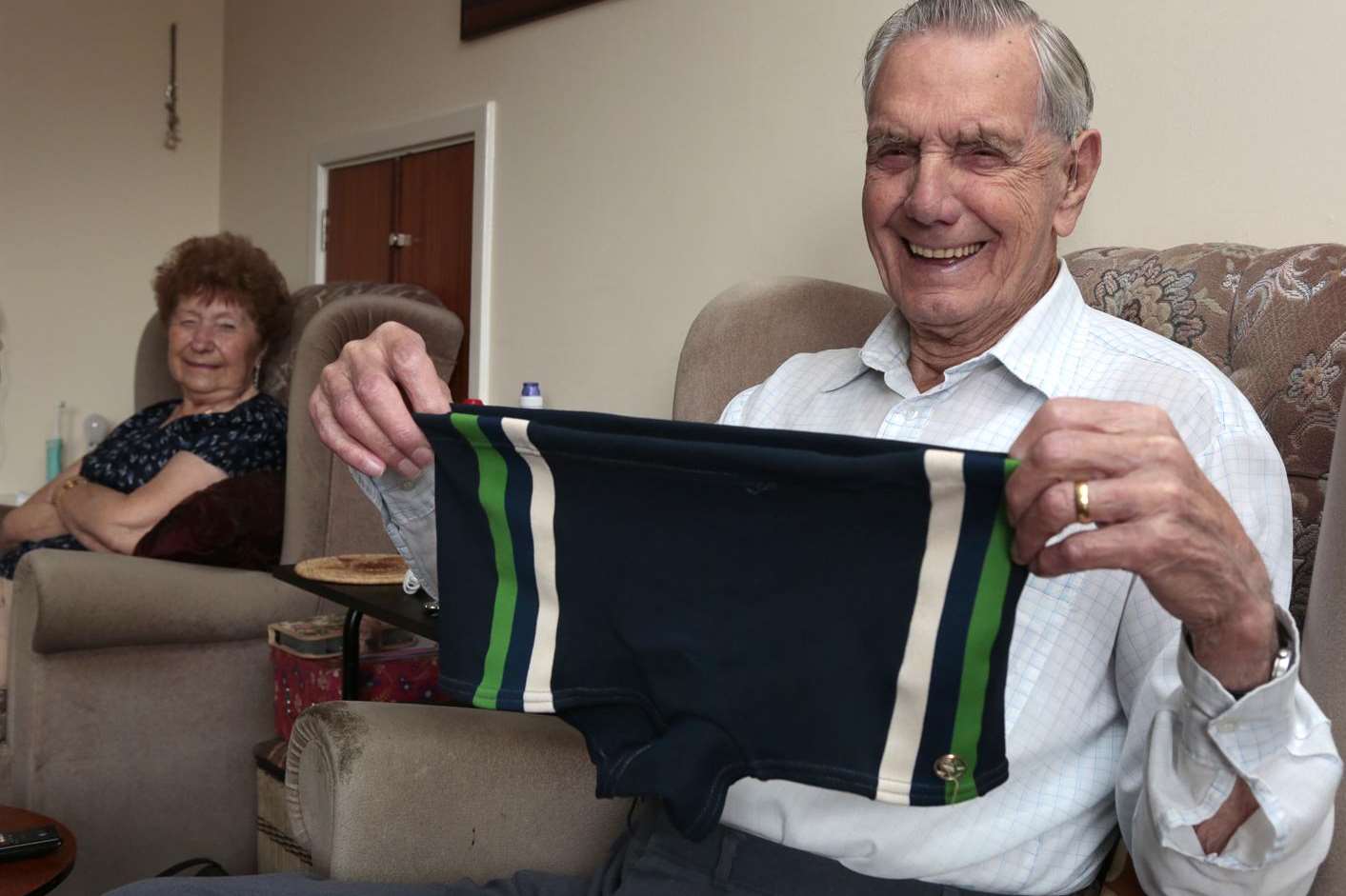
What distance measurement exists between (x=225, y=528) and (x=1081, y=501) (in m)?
1.88

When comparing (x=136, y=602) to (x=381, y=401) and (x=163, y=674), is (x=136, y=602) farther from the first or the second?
(x=381, y=401)

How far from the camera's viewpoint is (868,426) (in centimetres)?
122

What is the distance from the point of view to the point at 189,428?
2.51 m

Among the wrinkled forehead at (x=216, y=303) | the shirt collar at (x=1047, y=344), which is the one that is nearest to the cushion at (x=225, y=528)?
the wrinkled forehead at (x=216, y=303)

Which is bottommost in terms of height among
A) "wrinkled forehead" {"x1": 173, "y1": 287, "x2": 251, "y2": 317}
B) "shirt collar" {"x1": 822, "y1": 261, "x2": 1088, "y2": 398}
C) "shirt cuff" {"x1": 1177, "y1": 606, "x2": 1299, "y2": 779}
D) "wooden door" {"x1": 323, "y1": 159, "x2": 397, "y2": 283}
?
"shirt cuff" {"x1": 1177, "y1": 606, "x2": 1299, "y2": 779}

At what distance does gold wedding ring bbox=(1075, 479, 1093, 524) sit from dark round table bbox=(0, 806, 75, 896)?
128cm

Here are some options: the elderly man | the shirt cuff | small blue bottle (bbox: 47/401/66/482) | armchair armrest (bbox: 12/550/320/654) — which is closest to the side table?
armchair armrest (bbox: 12/550/320/654)

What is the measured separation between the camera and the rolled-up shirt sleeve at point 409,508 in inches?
42.9

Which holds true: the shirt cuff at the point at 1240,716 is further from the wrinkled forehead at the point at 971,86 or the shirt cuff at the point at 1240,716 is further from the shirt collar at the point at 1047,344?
the wrinkled forehead at the point at 971,86

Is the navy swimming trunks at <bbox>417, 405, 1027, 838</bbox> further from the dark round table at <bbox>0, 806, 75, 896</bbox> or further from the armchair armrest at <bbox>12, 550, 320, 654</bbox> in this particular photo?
the armchair armrest at <bbox>12, 550, 320, 654</bbox>

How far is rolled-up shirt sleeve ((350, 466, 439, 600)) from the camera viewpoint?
3.58 ft

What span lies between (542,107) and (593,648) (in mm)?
1755

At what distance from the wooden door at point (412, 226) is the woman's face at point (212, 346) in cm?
44

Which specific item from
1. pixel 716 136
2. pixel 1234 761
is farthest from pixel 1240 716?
pixel 716 136
